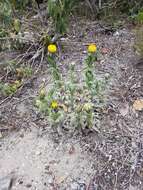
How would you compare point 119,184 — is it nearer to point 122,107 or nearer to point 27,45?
point 122,107

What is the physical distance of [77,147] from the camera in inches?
87.6

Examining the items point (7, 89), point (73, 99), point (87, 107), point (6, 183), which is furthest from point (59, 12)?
point (6, 183)

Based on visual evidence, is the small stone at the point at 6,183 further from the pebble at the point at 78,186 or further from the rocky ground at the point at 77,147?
the pebble at the point at 78,186

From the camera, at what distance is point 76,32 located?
11.2 feet

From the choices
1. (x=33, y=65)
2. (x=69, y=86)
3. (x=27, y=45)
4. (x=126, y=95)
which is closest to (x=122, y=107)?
(x=126, y=95)

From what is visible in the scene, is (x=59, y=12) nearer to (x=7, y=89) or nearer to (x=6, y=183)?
(x=7, y=89)

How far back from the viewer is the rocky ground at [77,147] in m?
2.07

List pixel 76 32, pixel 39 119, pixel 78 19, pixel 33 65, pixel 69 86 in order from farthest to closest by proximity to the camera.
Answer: pixel 78 19
pixel 76 32
pixel 33 65
pixel 39 119
pixel 69 86

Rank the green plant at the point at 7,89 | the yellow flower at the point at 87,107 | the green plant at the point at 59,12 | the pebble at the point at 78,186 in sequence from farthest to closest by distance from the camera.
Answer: the green plant at the point at 59,12
the green plant at the point at 7,89
the yellow flower at the point at 87,107
the pebble at the point at 78,186

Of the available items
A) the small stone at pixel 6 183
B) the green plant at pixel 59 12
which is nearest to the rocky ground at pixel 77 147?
the small stone at pixel 6 183

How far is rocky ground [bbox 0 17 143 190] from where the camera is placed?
2.07 metres

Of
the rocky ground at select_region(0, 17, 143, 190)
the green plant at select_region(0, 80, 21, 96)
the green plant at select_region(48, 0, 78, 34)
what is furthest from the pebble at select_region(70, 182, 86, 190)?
the green plant at select_region(48, 0, 78, 34)

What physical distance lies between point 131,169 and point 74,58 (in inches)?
50.8

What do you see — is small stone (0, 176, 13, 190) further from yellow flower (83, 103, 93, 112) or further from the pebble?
yellow flower (83, 103, 93, 112)
